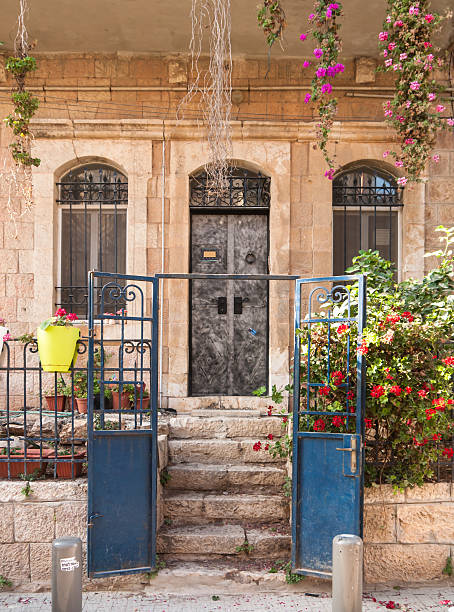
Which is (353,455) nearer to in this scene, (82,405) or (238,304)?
(82,405)

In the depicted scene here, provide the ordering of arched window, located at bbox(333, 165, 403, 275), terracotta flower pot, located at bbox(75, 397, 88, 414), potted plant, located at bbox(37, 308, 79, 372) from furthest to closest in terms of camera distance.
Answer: arched window, located at bbox(333, 165, 403, 275) → terracotta flower pot, located at bbox(75, 397, 88, 414) → potted plant, located at bbox(37, 308, 79, 372)

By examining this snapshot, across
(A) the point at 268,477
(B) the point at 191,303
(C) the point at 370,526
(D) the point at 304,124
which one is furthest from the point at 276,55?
(C) the point at 370,526

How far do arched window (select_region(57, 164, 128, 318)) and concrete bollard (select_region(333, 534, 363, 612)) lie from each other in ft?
17.2

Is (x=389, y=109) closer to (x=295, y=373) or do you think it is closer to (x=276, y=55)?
(x=276, y=55)

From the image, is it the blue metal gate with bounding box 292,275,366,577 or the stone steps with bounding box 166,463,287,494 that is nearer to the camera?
the blue metal gate with bounding box 292,275,366,577

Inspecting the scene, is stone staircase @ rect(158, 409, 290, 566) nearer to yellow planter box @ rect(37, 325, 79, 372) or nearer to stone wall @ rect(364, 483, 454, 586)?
stone wall @ rect(364, 483, 454, 586)

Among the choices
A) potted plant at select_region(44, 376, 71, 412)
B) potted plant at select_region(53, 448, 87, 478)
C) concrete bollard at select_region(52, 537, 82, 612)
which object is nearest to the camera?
concrete bollard at select_region(52, 537, 82, 612)

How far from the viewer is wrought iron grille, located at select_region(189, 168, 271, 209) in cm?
753

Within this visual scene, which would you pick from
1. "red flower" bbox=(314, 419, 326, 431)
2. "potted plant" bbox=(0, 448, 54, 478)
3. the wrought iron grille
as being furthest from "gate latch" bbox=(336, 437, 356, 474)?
the wrought iron grille

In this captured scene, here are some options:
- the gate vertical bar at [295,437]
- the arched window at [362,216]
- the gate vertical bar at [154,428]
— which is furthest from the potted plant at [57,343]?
the arched window at [362,216]

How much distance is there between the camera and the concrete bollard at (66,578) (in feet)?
9.66

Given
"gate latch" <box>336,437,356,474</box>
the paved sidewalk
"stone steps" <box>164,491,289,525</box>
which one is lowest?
the paved sidewalk

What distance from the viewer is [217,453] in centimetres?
588

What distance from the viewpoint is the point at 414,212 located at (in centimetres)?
736
